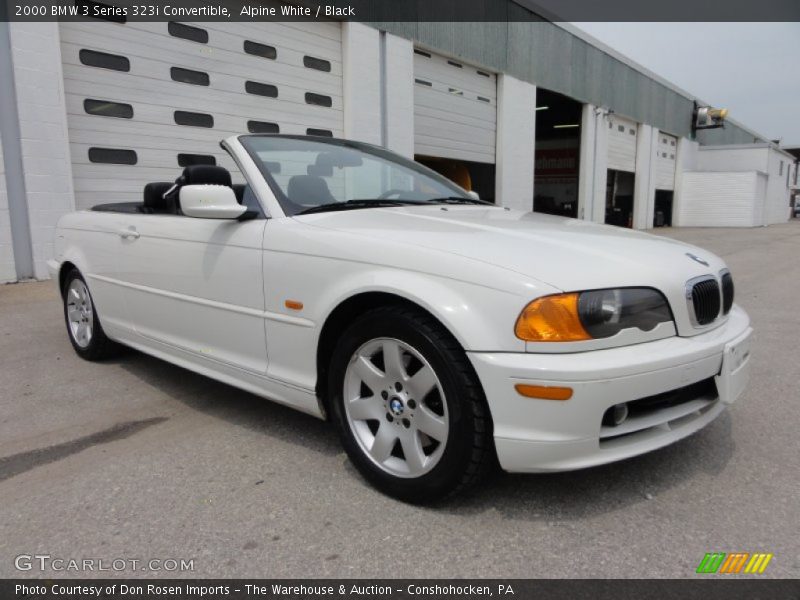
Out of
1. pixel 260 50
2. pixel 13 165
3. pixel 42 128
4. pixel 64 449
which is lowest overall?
pixel 64 449

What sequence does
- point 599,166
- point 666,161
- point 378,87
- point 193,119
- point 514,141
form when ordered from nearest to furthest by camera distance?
point 193,119, point 378,87, point 514,141, point 599,166, point 666,161

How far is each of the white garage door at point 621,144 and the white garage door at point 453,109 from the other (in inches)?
316

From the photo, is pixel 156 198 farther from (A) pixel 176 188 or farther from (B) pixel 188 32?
(B) pixel 188 32

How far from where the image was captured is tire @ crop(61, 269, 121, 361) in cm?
405

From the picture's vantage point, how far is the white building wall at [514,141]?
48.9 feet

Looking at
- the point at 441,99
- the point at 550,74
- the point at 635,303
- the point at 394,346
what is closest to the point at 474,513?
the point at 394,346

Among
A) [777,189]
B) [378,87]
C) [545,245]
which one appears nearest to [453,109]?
[378,87]

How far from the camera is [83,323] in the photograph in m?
4.21

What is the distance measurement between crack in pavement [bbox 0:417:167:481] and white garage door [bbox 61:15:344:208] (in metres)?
5.49

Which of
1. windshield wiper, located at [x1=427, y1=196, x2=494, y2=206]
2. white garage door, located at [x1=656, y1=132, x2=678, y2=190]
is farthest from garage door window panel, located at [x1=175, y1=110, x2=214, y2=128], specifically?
white garage door, located at [x1=656, y1=132, x2=678, y2=190]

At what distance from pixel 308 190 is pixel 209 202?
1.51ft

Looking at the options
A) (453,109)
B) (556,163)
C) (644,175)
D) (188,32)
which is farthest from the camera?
(556,163)

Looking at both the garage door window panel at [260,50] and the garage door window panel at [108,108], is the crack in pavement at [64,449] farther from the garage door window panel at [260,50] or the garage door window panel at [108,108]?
the garage door window panel at [260,50]

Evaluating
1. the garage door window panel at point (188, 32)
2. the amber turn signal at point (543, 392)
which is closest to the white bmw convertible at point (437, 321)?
the amber turn signal at point (543, 392)
